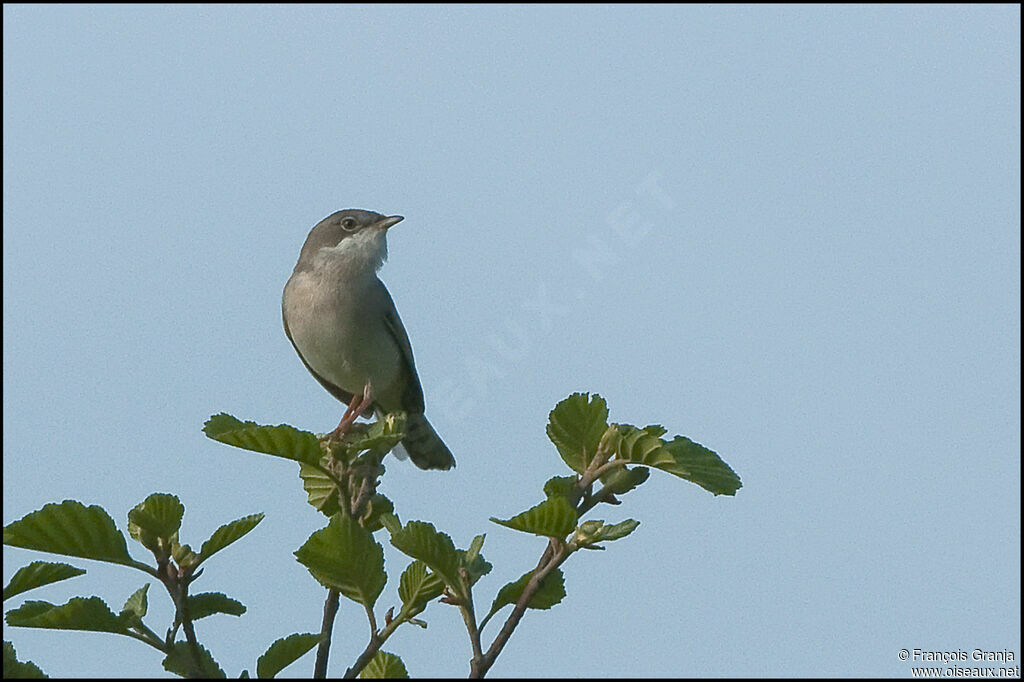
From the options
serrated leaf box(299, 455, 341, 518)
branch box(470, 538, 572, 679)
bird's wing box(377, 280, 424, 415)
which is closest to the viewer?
branch box(470, 538, 572, 679)

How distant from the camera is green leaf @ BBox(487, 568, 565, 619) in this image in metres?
2.87

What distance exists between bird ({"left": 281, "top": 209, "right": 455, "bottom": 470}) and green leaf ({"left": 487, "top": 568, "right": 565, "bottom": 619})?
17.3 feet

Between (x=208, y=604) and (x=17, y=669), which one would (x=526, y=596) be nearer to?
(x=208, y=604)

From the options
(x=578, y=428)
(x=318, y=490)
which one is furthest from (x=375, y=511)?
(x=578, y=428)

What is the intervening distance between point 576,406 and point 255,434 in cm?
91

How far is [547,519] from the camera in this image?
8.54ft

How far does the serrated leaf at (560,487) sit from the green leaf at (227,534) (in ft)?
2.67

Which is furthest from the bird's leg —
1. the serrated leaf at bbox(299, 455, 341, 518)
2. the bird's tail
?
the serrated leaf at bbox(299, 455, 341, 518)

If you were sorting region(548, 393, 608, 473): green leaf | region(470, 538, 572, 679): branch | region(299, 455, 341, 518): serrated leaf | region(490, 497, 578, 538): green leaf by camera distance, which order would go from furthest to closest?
region(299, 455, 341, 518): serrated leaf
region(548, 393, 608, 473): green leaf
region(490, 497, 578, 538): green leaf
region(470, 538, 572, 679): branch

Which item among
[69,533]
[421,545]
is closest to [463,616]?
[421,545]

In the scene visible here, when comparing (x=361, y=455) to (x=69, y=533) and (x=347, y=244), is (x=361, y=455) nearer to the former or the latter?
(x=69, y=533)

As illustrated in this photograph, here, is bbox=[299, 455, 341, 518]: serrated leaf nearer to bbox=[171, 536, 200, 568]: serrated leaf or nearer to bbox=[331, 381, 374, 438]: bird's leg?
bbox=[171, 536, 200, 568]: serrated leaf

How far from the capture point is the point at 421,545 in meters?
2.71

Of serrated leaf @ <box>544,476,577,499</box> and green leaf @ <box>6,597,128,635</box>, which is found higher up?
serrated leaf @ <box>544,476,577,499</box>
